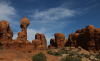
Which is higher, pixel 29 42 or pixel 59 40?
pixel 59 40

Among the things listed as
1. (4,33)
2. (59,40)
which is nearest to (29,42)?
(4,33)

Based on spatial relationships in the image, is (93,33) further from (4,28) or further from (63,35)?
(4,28)

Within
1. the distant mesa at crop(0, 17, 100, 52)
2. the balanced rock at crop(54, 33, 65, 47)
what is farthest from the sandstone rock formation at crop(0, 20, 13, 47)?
the balanced rock at crop(54, 33, 65, 47)

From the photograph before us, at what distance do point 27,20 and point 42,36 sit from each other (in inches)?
989

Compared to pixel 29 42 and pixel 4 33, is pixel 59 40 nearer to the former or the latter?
pixel 29 42

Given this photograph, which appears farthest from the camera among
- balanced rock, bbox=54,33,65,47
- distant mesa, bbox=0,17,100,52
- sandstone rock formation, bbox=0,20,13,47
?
balanced rock, bbox=54,33,65,47

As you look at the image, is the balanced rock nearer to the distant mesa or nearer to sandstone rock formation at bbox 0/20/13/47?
the distant mesa

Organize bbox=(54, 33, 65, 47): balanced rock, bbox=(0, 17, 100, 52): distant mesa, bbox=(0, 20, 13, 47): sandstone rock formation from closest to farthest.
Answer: bbox=(0, 17, 100, 52): distant mesa < bbox=(0, 20, 13, 47): sandstone rock formation < bbox=(54, 33, 65, 47): balanced rock

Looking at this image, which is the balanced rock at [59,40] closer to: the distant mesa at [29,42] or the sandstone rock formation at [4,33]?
the distant mesa at [29,42]

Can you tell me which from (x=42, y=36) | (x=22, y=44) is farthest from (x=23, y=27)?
(x=42, y=36)

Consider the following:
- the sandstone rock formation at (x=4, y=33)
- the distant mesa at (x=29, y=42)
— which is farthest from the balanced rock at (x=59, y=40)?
the sandstone rock formation at (x=4, y=33)

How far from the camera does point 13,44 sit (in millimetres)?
16234

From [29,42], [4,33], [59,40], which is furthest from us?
[59,40]

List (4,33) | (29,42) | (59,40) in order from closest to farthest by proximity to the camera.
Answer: (4,33)
(29,42)
(59,40)
